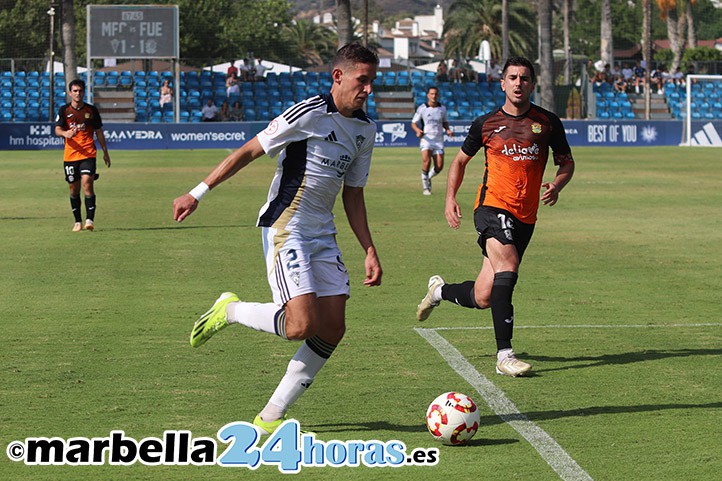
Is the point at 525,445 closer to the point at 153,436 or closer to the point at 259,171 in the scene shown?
the point at 153,436

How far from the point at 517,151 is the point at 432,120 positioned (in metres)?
16.9

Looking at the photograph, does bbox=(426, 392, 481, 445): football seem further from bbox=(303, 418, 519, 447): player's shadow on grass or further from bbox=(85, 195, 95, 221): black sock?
bbox=(85, 195, 95, 221): black sock

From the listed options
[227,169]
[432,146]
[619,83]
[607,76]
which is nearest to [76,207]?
[432,146]

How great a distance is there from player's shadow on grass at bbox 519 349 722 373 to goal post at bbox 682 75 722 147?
37640mm

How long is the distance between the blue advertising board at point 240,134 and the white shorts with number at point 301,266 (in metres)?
35.9

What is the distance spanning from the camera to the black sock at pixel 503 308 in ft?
28.5

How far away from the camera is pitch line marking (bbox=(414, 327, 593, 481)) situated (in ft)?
20.4

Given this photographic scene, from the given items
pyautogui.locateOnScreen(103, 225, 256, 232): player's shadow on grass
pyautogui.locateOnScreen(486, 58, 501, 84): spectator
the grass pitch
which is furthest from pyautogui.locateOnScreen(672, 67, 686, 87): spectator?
pyautogui.locateOnScreen(103, 225, 256, 232): player's shadow on grass

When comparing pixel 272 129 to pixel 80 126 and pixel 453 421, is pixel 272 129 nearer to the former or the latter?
pixel 453 421

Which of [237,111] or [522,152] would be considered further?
[237,111]

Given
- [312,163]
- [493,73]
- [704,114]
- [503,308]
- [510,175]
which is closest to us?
[312,163]

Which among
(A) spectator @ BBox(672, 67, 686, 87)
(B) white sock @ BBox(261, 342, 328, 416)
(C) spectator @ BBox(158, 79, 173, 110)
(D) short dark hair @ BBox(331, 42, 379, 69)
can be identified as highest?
(A) spectator @ BBox(672, 67, 686, 87)

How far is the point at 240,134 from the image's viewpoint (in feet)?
150

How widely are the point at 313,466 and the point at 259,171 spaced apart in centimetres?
2792
